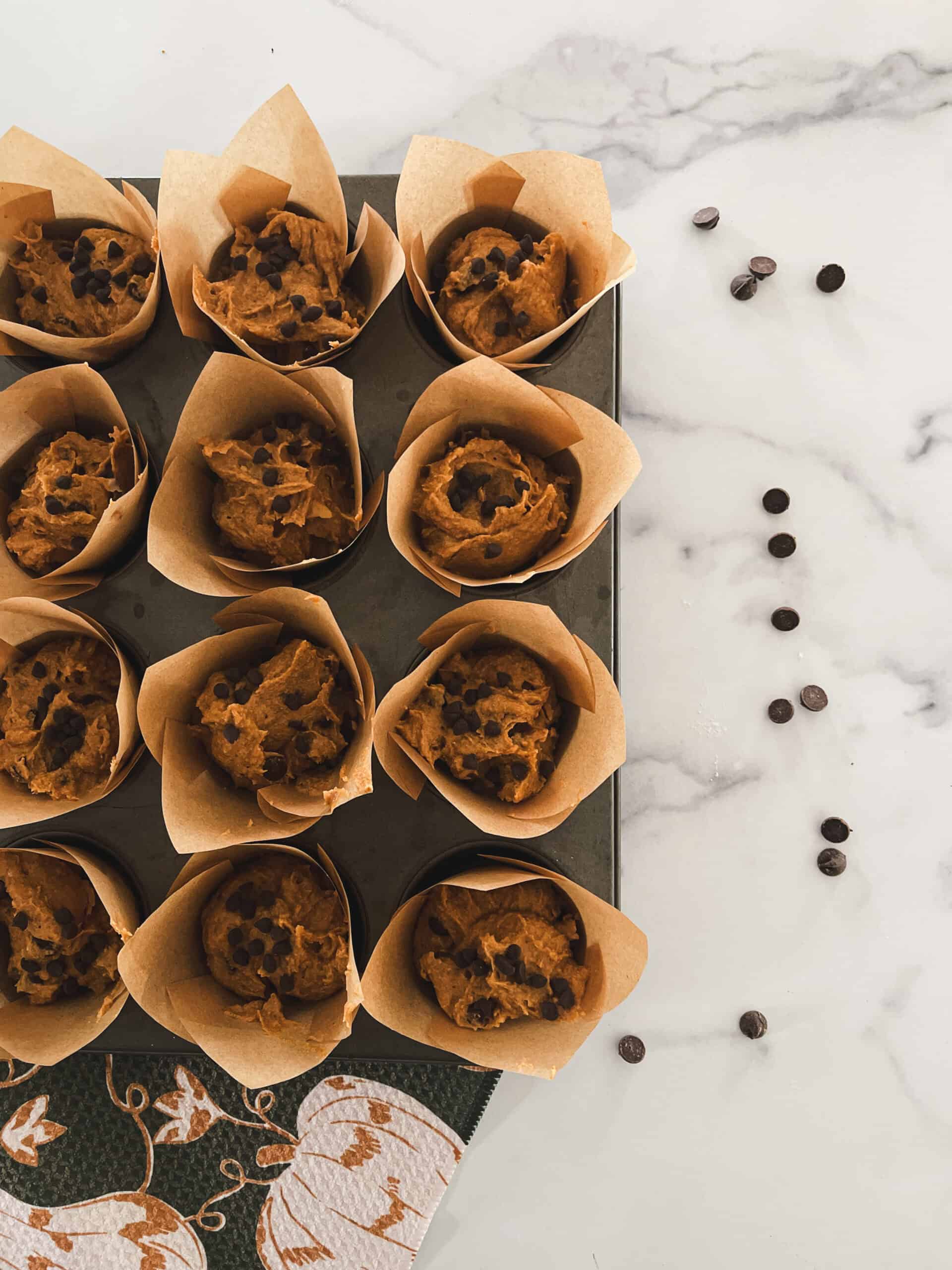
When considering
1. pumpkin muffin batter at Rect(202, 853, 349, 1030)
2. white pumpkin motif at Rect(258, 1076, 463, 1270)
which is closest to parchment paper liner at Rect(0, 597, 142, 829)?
pumpkin muffin batter at Rect(202, 853, 349, 1030)

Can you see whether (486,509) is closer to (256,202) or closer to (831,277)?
(256,202)

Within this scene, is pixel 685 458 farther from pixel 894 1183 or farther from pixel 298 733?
pixel 894 1183

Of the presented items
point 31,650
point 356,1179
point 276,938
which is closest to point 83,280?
point 31,650

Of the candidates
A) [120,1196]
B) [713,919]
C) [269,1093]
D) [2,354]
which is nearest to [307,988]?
[269,1093]

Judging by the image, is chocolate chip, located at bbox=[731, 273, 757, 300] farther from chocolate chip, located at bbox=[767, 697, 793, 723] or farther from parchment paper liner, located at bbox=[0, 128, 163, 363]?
parchment paper liner, located at bbox=[0, 128, 163, 363]

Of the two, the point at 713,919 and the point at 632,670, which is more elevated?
the point at 632,670

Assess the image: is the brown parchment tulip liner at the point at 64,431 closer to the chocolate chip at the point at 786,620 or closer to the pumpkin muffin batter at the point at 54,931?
the pumpkin muffin batter at the point at 54,931

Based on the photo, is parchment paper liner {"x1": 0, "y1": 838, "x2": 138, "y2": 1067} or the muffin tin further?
the muffin tin
